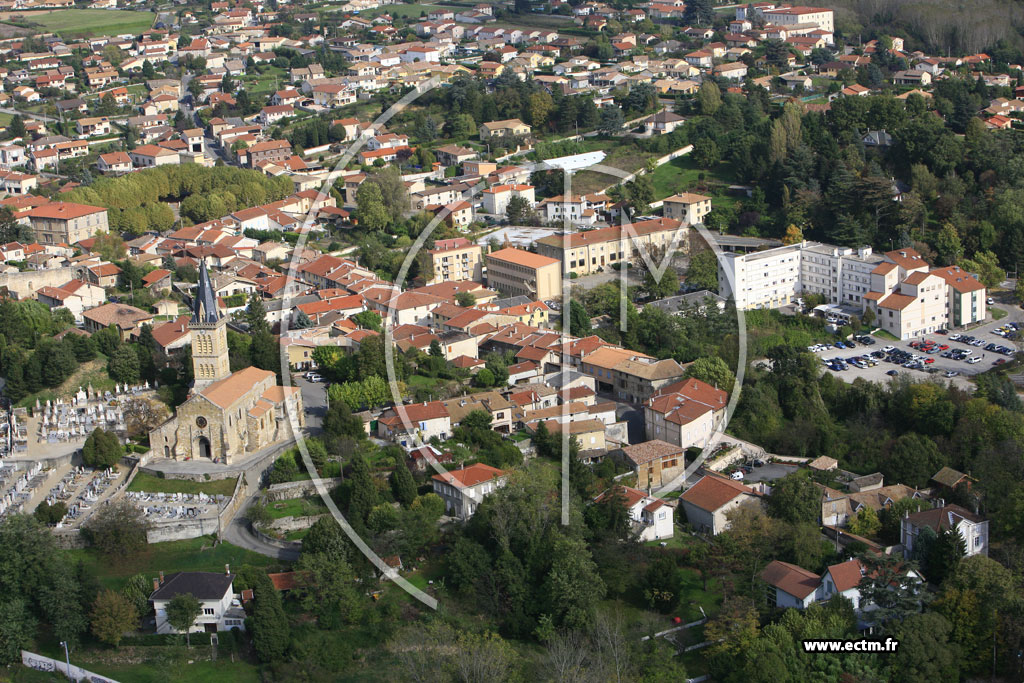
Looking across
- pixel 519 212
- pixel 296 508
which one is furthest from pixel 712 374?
pixel 519 212

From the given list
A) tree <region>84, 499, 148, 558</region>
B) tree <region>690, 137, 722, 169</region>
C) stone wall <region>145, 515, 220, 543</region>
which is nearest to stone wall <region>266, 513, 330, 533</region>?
stone wall <region>145, 515, 220, 543</region>

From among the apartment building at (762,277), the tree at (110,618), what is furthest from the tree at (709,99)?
the tree at (110,618)

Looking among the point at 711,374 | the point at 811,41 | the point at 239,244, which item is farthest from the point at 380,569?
the point at 811,41

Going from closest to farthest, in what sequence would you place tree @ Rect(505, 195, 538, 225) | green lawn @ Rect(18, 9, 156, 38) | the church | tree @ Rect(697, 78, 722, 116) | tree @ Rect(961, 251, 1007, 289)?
the church
tree @ Rect(961, 251, 1007, 289)
tree @ Rect(505, 195, 538, 225)
tree @ Rect(697, 78, 722, 116)
green lawn @ Rect(18, 9, 156, 38)

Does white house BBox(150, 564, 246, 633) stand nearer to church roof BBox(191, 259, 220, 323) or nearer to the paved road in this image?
the paved road

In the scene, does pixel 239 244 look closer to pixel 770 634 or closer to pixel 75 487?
pixel 75 487

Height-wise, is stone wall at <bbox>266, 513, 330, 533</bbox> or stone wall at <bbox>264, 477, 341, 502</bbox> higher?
stone wall at <bbox>264, 477, 341, 502</bbox>

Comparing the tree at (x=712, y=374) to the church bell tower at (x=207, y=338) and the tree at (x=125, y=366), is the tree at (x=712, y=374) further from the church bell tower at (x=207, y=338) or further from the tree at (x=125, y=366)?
the tree at (x=125, y=366)
